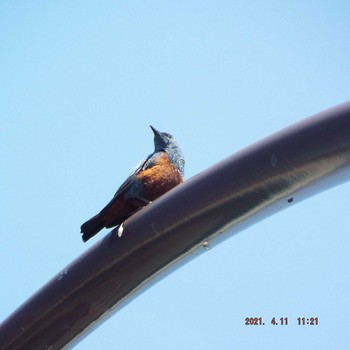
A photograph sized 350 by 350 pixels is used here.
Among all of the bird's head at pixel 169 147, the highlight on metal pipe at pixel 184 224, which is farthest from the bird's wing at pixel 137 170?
the highlight on metal pipe at pixel 184 224

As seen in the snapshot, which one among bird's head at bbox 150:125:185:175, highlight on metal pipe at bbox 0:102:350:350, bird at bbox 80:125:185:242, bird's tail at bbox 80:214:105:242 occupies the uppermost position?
bird's head at bbox 150:125:185:175

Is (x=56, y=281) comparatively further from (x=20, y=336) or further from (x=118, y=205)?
(x=118, y=205)

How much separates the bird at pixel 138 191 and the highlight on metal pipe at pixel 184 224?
1.77 m

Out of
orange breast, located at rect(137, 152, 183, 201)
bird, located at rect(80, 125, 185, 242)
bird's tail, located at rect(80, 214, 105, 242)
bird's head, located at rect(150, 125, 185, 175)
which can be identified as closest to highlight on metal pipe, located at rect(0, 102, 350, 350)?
bird, located at rect(80, 125, 185, 242)

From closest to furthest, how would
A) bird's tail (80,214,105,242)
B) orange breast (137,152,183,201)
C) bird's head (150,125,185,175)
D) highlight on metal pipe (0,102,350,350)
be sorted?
highlight on metal pipe (0,102,350,350) → bird's tail (80,214,105,242) → orange breast (137,152,183,201) → bird's head (150,125,185,175)

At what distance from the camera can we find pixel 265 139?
252cm

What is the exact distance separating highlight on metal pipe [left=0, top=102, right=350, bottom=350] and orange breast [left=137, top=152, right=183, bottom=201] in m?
2.13

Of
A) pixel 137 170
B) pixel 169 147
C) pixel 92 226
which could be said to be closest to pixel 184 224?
pixel 92 226

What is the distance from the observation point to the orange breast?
16.2 ft

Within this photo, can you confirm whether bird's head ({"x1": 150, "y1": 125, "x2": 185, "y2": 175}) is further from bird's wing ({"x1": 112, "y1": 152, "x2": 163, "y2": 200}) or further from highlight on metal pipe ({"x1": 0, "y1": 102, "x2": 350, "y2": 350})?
highlight on metal pipe ({"x1": 0, "y1": 102, "x2": 350, "y2": 350})

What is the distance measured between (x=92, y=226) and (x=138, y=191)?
0.43 meters

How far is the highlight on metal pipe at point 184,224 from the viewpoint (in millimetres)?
2344

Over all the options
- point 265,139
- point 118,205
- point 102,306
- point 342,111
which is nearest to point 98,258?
point 102,306

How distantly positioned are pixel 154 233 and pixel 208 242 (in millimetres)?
213
